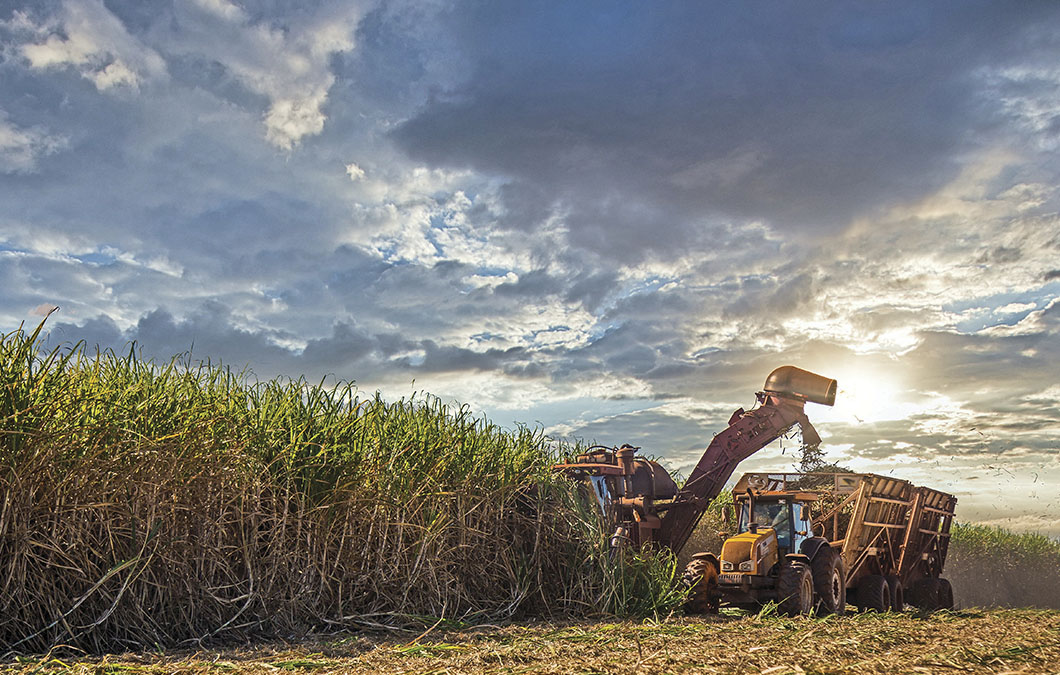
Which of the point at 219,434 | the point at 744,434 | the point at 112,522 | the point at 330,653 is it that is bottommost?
the point at 330,653

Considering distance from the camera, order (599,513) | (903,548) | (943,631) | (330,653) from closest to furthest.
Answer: (330,653) < (943,631) < (599,513) < (903,548)

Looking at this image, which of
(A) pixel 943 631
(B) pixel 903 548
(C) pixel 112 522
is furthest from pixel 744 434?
(C) pixel 112 522

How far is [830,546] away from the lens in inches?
456

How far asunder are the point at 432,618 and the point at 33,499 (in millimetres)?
3516

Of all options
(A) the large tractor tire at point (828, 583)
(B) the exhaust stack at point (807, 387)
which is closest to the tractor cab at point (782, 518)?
(A) the large tractor tire at point (828, 583)

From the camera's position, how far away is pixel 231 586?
7.29 meters

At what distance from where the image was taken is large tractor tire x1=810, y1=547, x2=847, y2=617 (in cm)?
1112

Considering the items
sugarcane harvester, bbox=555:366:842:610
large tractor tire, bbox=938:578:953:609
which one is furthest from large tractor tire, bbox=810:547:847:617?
large tractor tire, bbox=938:578:953:609

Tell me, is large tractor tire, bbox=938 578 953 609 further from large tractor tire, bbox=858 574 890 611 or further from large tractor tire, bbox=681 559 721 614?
large tractor tire, bbox=681 559 721 614

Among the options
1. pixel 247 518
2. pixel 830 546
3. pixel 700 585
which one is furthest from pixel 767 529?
pixel 247 518

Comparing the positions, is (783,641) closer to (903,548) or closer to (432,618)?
(432,618)

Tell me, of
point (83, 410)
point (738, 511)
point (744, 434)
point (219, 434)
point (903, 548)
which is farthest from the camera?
point (903, 548)

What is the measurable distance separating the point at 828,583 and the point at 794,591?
855 mm

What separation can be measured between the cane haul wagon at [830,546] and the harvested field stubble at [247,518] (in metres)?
1.68
